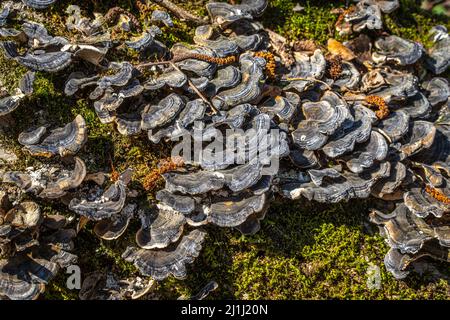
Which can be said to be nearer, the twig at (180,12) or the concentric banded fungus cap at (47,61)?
the concentric banded fungus cap at (47,61)

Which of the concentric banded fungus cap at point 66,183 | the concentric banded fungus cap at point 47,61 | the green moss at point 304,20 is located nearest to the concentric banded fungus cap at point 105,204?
the concentric banded fungus cap at point 66,183

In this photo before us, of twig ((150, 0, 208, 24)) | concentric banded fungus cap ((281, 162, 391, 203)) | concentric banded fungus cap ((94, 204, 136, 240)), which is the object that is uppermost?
twig ((150, 0, 208, 24))

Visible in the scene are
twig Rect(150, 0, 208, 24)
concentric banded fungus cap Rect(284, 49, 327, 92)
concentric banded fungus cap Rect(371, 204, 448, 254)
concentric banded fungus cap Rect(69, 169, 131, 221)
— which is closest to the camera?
concentric banded fungus cap Rect(69, 169, 131, 221)

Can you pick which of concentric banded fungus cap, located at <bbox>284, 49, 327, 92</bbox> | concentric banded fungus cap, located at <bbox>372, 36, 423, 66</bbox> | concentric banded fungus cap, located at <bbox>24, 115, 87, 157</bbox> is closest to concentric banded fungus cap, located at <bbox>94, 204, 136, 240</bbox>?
concentric banded fungus cap, located at <bbox>24, 115, 87, 157</bbox>

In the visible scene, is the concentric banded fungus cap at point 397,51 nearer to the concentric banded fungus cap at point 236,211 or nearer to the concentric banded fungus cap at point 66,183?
the concentric banded fungus cap at point 236,211

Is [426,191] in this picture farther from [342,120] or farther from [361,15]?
[361,15]

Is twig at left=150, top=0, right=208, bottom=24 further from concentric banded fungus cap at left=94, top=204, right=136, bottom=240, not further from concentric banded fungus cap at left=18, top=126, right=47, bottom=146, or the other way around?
concentric banded fungus cap at left=94, top=204, right=136, bottom=240

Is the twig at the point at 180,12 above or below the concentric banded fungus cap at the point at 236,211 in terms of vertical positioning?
above

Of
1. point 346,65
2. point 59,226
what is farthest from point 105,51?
point 346,65
